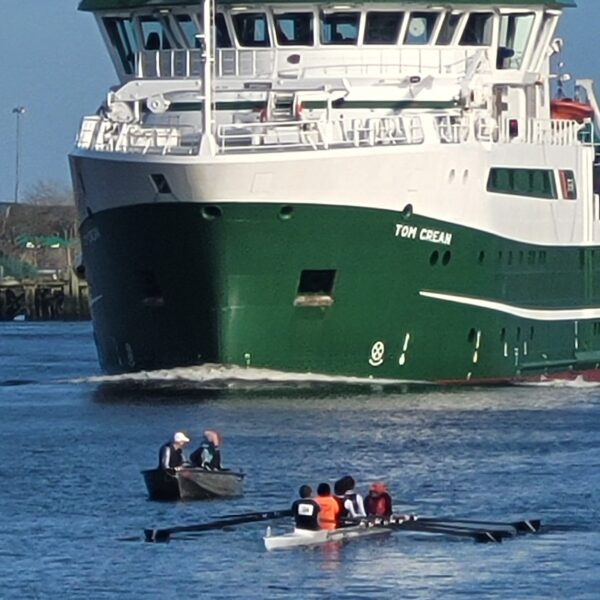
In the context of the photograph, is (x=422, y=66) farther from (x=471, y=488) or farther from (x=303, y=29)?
(x=471, y=488)

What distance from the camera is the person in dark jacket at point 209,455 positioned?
45.1m

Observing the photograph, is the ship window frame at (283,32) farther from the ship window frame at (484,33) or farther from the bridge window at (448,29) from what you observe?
the ship window frame at (484,33)

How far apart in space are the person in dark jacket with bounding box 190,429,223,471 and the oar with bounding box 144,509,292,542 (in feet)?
7.86

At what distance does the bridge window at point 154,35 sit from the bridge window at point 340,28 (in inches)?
146

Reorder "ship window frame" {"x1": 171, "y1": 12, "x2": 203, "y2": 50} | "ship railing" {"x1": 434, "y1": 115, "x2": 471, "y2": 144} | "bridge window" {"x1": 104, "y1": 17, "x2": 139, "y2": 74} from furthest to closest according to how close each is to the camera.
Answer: "bridge window" {"x1": 104, "y1": 17, "x2": 139, "y2": 74} → "ship window frame" {"x1": 171, "y1": 12, "x2": 203, "y2": 50} → "ship railing" {"x1": 434, "y1": 115, "x2": 471, "y2": 144}

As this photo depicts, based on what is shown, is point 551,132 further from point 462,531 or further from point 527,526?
point 462,531

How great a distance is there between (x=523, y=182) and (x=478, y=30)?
11.7 feet

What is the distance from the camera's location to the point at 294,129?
192 feet

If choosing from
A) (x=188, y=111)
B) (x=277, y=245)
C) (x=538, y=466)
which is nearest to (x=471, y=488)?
(x=538, y=466)

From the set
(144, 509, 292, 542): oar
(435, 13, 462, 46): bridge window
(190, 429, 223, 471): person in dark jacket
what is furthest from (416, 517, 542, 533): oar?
(435, 13, 462, 46): bridge window

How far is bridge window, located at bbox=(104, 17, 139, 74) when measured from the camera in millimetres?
64188

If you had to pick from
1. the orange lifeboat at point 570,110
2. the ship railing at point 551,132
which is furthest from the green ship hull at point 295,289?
the orange lifeboat at point 570,110

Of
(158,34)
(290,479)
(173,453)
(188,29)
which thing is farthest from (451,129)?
(173,453)

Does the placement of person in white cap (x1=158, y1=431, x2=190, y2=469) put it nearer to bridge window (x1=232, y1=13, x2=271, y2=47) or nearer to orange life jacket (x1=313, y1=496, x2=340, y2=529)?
orange life jacket (x1=313, y1=496, x2=340, y2=529)
